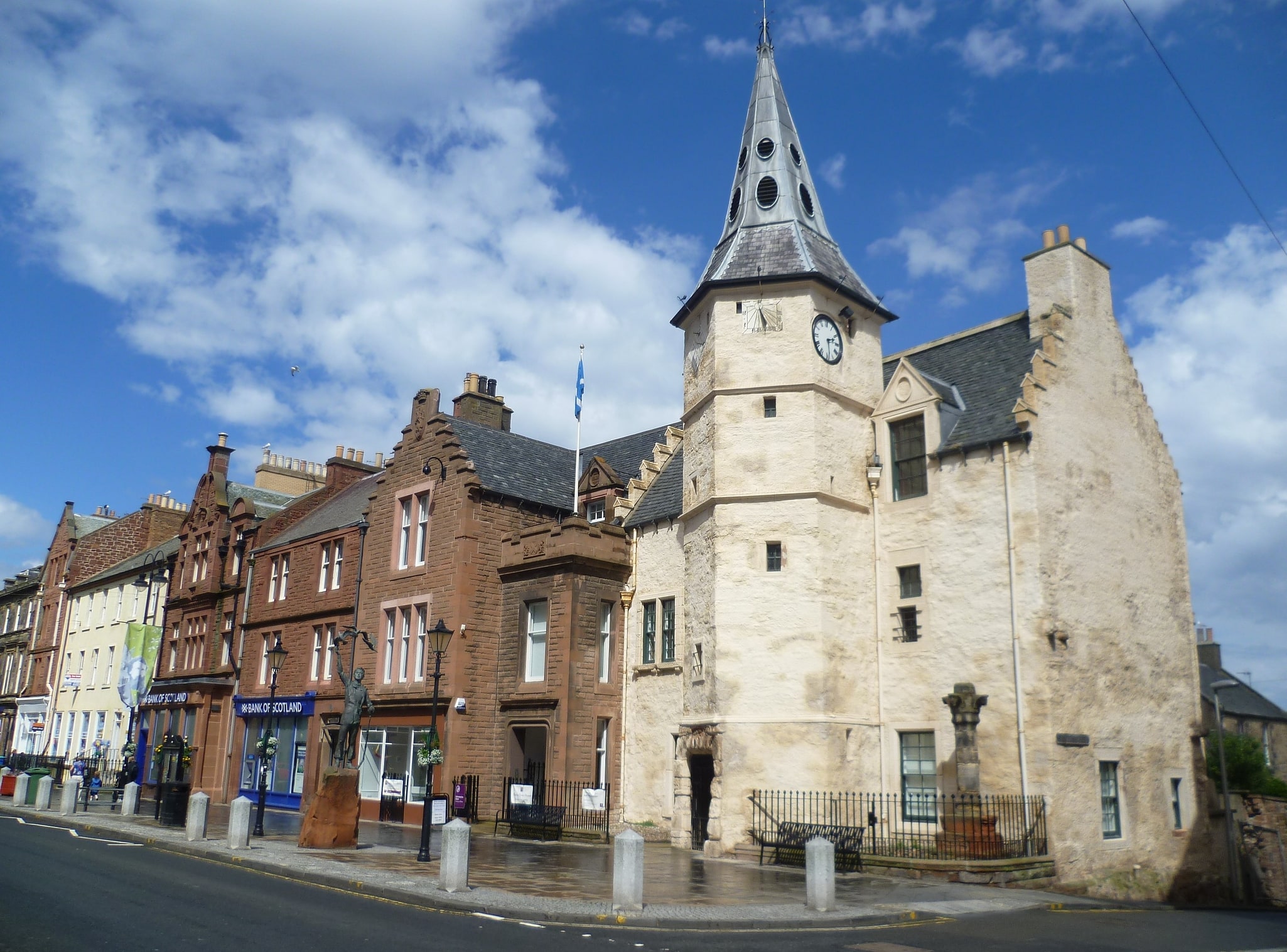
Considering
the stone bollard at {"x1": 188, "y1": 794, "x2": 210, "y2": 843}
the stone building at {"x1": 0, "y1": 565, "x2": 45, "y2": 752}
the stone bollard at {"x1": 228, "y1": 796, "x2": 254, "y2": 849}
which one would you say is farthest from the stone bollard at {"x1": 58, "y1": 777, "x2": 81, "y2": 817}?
the stone building at {"x1": 0, "y1": 565, "x2": 45, "y2": 752}

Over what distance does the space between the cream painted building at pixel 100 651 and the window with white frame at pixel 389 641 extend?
1826 centimetres

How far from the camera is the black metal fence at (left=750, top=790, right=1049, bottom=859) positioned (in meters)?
19.9

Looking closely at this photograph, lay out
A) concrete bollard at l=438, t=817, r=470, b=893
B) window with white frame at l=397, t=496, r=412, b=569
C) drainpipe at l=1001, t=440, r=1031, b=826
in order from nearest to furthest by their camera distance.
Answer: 1. concrete bollard at l=438, t=817, r=470, b=893
2. drainpipe at l=1001, t=440, r=1031, b=826
3. window with white frame at l=397, t=496, r=412, b=569

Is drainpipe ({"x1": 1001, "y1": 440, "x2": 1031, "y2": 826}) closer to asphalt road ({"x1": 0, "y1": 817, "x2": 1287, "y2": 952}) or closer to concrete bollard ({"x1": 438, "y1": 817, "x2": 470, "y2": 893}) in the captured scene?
asphalt road ({"x1": 0, "y1": 817, "x2": 1287, "y2": 952})

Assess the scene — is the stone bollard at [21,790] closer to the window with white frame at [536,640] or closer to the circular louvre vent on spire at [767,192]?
the window with white frame at [536,640]

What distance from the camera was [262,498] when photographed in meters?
46.9

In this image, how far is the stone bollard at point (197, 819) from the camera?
69.6ft

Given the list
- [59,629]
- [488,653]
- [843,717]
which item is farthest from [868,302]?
[59,629]

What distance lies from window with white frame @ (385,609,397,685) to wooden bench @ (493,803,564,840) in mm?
7005

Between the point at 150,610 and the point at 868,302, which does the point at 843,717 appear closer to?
the point at 868,302

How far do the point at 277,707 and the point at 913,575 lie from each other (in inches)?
934

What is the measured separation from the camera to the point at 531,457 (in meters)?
34.8

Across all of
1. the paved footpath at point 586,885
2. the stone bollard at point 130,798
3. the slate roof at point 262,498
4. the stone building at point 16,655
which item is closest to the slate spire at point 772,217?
the paved footpath at point 586,885

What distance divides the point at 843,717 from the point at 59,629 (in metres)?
51.1
